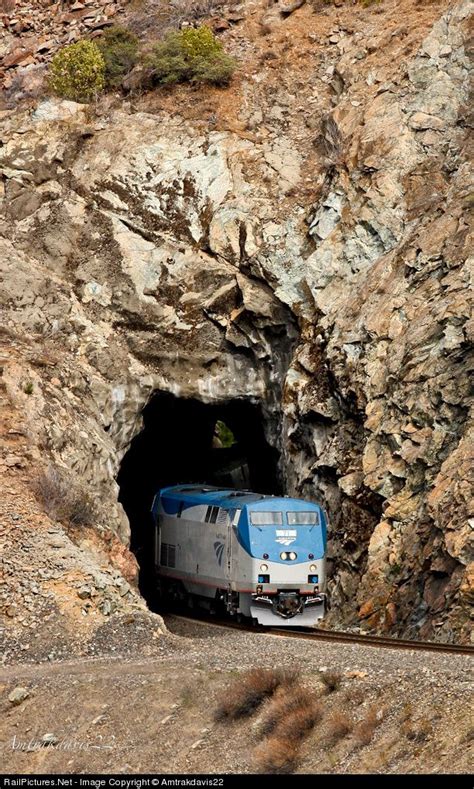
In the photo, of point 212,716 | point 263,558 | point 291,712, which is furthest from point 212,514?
point 291,712

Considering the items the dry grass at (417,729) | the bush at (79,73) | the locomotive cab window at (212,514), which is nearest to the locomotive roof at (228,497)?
the locomotive cab window at (212,514)

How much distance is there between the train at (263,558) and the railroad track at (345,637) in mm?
337

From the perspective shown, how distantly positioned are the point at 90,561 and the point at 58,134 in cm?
1909

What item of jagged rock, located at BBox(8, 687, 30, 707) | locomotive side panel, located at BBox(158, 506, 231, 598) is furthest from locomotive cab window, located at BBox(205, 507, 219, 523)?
jagged rock, located at BBox(8, 687, 30, 707)

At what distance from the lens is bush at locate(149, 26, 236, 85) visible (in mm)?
40719

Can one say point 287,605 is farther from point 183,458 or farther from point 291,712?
point 183,458

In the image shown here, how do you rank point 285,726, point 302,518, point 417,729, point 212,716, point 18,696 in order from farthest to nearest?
point 302,518 < point 18,696 < point 212,716 < point 285,726 < point 417,729

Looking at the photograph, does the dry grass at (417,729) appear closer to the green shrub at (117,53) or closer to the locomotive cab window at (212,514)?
the locomotive cab window at (212,514)

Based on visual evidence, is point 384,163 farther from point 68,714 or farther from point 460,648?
point 68,714

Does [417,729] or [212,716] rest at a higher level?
[417,729]

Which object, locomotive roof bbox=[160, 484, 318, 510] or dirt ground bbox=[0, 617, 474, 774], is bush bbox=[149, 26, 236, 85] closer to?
locomotive roof bbox=[160, 484, 318, 510]

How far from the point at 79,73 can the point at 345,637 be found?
2670 cm

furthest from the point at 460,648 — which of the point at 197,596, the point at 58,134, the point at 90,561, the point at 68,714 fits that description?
the point at 58,134

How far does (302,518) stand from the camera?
96.0 ft
